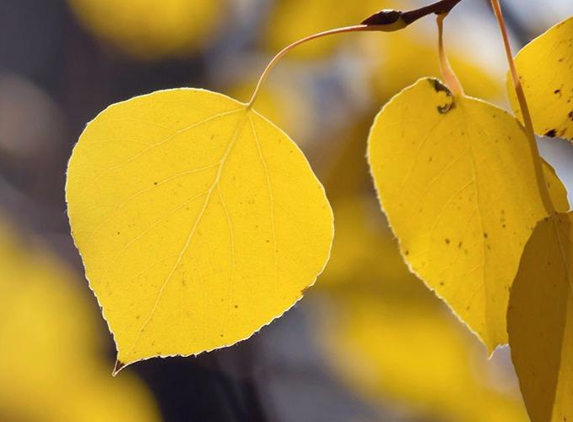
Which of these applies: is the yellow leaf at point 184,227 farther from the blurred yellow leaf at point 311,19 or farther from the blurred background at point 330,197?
the blurred yellow leaf at point 311,19

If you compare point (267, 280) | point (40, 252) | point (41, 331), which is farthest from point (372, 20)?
point (40, 252)

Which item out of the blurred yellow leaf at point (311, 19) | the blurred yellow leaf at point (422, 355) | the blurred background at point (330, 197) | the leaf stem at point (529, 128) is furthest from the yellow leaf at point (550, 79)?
the blurred yellow leaf at point (422, 355)

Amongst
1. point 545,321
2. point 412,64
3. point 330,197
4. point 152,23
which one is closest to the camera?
point 545,321

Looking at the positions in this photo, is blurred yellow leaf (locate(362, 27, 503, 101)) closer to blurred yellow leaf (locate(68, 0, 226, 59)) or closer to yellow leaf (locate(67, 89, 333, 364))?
blurred yellow leaf (locate(68, 0, 226, 59))

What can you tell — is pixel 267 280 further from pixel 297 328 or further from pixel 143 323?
pixel 297 328

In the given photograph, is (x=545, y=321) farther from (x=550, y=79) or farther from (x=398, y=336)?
(x=398, y=336)

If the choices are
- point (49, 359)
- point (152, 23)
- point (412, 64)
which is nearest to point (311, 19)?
point (412, 64)
